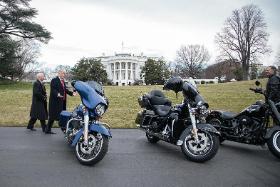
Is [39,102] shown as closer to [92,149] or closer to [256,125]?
[92,149]

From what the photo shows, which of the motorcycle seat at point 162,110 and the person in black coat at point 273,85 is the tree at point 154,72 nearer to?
the person in black coat at point 273,85

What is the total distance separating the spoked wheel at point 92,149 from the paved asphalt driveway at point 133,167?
0.51ft

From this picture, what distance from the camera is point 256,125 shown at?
26.5ft

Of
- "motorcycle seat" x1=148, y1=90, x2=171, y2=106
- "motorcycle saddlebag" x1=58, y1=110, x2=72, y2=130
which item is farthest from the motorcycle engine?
"motorcycle saddlebag" x1=58, y1=110, x2=72, y2=130

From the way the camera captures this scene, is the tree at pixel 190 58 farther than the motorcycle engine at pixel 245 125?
Yes

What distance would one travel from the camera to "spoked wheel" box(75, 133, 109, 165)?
6.63m

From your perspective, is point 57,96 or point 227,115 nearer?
point 227,115

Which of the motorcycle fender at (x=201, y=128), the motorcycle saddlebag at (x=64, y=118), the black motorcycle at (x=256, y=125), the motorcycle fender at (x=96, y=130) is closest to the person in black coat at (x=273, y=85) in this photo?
the black motorcycle at (x=256, y=125)

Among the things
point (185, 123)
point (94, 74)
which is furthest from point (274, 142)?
point (94, 74)

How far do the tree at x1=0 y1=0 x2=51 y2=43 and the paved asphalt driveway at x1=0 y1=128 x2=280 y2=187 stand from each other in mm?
33519

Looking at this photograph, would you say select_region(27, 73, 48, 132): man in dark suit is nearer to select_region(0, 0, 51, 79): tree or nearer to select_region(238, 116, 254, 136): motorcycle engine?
select_region(238, 116, 254, 136): motorcycle engine

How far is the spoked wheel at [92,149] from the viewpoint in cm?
663

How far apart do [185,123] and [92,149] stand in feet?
6.96

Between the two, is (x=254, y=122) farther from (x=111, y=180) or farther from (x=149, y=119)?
(x=111, y=180)
